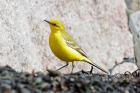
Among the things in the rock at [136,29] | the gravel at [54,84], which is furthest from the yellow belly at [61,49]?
the gravel at [54,84]

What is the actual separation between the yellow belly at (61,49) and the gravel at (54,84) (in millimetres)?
1958

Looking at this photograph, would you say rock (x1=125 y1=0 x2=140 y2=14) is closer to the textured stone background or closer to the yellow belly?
the textured stone background

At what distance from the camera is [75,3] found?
33.0 feet

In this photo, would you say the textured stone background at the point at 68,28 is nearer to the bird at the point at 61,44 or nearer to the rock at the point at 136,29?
the bird at the point at 61,44

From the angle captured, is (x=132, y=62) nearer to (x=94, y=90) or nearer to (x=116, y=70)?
(x=116, y=70)

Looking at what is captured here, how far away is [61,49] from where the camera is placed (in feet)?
27.8


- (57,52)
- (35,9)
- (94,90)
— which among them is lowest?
(94,90)

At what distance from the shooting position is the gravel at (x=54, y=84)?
5.57 m

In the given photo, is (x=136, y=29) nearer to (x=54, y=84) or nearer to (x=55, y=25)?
(x=55, y=25)

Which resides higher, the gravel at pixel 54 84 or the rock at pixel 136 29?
the rock at pixel 136 29

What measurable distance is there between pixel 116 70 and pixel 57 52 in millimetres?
2083

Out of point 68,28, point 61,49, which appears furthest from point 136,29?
point 68,28

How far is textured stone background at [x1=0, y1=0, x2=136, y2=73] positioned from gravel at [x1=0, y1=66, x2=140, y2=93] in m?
2.18

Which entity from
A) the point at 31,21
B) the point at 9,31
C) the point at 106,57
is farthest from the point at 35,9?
the point at 106,57
